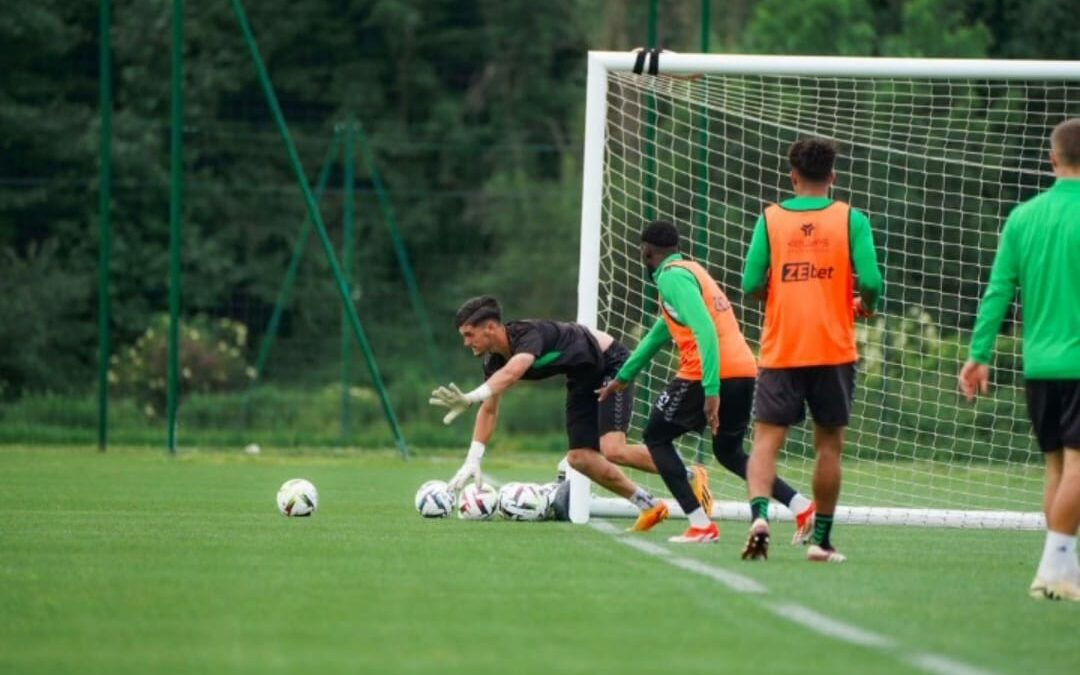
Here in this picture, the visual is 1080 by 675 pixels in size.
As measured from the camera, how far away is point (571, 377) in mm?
11336

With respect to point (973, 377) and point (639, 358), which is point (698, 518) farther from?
point (973, 377)

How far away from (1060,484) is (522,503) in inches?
174

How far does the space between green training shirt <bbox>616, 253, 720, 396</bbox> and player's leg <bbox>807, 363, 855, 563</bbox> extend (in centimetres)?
76

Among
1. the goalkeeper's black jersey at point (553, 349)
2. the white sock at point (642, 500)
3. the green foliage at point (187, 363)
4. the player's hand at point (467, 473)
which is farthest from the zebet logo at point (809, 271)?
the green foliage at point (187, 363)

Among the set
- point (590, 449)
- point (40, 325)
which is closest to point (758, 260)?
point (590, 449)

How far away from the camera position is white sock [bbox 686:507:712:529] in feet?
33.1

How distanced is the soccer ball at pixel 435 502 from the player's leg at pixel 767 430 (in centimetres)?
283

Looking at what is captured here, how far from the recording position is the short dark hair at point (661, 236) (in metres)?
10.1

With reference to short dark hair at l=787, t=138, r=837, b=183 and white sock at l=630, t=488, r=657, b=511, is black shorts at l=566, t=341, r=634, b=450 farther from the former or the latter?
short dark hair at l=787, t=138, r=837, b=183

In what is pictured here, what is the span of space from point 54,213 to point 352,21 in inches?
396

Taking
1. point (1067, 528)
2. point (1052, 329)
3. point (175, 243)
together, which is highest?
point (1052, 329)

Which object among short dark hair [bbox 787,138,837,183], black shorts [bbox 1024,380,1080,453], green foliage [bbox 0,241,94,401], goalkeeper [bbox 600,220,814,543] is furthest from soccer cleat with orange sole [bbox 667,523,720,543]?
green foliage [bbox 0,241,94,401]

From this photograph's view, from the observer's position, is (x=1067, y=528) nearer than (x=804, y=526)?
Yes

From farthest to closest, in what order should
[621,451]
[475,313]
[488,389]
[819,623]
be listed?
[621,451] < [475,313] < [488,389] < [819,623]
